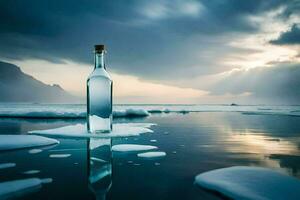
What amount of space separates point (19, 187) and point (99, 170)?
1.82 ft

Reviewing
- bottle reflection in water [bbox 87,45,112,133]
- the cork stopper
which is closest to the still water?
bottle reflection in water [bbox 87,45,112,133]

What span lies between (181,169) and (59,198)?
0.92m

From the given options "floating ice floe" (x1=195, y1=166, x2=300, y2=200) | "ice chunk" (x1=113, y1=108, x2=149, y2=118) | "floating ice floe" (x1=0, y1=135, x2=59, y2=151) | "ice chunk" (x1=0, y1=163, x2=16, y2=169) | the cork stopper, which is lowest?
"floating ice floe" (x1=195, y1=166, x2=300, y2=200)

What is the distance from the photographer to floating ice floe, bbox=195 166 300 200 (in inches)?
51.8

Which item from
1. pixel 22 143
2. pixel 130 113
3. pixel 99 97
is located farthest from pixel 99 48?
pixel 130 113

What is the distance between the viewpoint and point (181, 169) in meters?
1.94

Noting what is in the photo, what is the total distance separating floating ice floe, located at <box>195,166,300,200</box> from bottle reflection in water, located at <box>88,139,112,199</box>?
542 mm

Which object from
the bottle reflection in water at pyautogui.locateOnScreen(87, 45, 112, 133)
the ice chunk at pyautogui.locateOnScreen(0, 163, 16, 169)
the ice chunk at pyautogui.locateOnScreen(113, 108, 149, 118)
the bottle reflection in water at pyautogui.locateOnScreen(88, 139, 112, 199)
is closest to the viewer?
the bottle reflection in water at pyautogui.locateOnScreen(88, 139, 112, 199)

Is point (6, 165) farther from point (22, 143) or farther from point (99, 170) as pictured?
point (22, 143)

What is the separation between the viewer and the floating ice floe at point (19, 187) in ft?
4.40

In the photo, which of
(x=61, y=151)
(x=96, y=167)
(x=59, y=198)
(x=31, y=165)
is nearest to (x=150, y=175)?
(x=96, y=167)

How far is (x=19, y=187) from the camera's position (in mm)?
1433

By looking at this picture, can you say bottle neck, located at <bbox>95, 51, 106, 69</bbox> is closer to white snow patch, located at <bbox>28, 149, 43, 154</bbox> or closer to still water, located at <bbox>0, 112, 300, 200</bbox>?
still water, located at <bbox>0, 112, 300, 200</bbox>

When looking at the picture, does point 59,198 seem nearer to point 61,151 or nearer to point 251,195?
point 251,195
